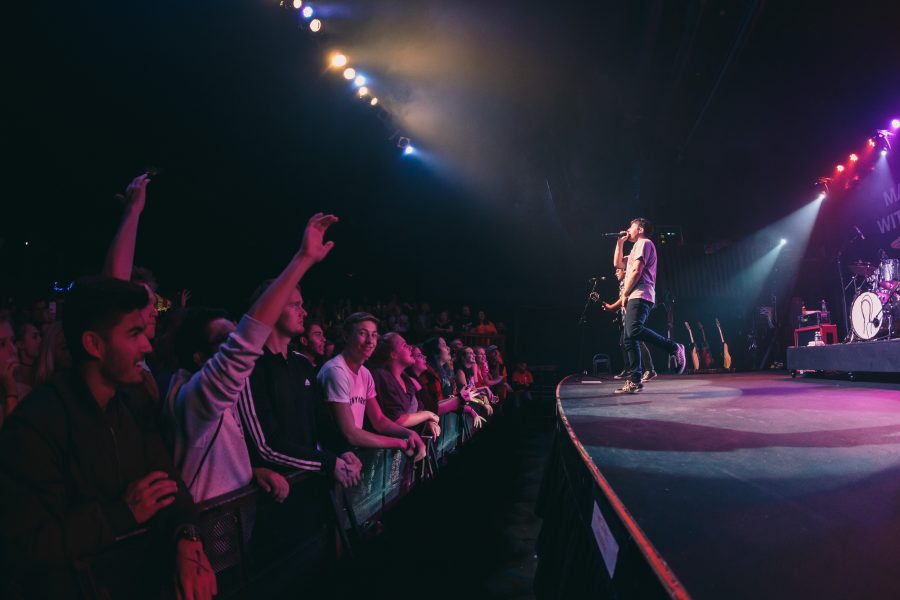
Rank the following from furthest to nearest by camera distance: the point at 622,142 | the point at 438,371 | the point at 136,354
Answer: the point at 622,142 → the point at 438,371 → the point at 136,354

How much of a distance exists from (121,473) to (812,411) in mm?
3313

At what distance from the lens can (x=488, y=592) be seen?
2.42 m

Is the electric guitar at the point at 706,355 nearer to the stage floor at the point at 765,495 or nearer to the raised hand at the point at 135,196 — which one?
the stage floor at the point at 765,495

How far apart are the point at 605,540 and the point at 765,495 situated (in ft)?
1.42

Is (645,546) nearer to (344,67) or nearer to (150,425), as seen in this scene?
(150,425)

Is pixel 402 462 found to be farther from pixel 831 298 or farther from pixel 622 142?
pixel 831 298

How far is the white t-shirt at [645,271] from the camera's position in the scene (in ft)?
14.1

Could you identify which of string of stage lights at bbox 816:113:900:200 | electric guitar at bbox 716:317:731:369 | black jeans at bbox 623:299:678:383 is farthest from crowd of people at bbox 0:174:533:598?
electric guitar at bbox 716:317:731:369

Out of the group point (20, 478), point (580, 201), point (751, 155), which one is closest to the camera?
point (20, 478)

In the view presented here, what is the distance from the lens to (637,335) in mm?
4379

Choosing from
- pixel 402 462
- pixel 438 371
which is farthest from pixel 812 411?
pixel 438 371

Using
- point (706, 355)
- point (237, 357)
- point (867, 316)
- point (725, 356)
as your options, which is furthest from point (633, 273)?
point (725, 356)

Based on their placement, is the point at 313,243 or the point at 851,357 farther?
the point at 851,357

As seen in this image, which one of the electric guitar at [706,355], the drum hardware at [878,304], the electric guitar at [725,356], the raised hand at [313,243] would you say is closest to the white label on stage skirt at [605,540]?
the raised hand at [313,243]
